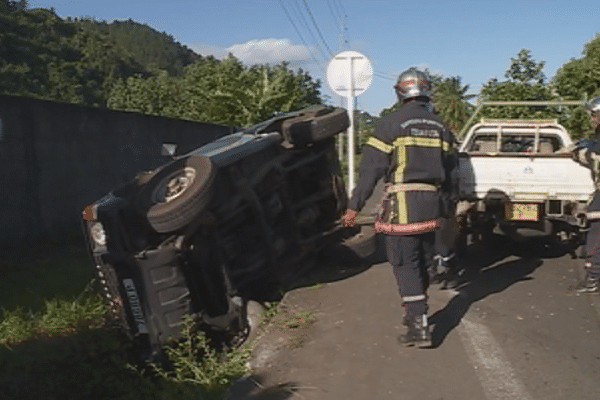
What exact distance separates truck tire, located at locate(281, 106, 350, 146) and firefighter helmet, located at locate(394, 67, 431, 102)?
1607 millimetres

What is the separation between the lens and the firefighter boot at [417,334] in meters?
5.09

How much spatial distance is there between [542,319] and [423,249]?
1.37m

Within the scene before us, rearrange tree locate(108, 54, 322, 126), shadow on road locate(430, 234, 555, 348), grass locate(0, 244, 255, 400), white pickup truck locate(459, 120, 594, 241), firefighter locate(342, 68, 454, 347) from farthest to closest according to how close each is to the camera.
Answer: tree locate(108, 54, 322, 126) → white pickup truck locate(459, 120, 594, 241) → shadow on road locate(430, 234, 555, 348) → firefighter locate(342, 68, 454, 347) → grass locate(0, 244, 255, 400)

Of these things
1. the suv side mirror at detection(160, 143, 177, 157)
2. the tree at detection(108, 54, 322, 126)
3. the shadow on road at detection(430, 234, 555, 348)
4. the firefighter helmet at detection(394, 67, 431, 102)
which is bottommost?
the shadow on road at detection(430, 234, 555, 348)

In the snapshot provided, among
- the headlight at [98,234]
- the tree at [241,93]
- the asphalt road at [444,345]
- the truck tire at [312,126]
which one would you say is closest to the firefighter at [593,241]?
the asphalt road at [444,345]

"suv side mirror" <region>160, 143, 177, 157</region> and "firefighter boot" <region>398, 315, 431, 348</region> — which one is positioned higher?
"suv side mirror" <region>160, 143, 177, 157</region>

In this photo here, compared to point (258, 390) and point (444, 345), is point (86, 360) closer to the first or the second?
point (258, 390)

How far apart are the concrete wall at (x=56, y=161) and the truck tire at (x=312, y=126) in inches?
Result: 134

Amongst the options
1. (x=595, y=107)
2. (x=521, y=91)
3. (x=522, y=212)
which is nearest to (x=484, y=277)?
(x=522, y=212)

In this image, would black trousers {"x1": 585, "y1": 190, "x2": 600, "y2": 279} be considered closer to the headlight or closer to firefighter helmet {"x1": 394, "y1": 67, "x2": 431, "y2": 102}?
firefighter helmet {"x1": 394, "y1": 67, "x2": 431, "y2": 102}

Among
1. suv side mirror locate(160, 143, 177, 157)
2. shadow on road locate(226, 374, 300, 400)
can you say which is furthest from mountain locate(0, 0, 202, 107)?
shadow on road locate(226, 374, 300, 400)

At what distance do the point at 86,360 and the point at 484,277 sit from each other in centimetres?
421

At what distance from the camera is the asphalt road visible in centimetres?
443

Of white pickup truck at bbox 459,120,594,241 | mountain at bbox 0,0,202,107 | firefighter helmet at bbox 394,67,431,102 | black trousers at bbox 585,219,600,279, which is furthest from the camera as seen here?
mountain at bbox 0,0,202,107
